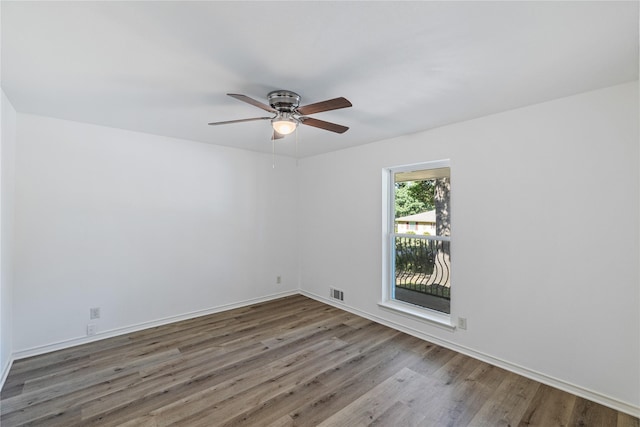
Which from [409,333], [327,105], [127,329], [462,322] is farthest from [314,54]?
[127,329]

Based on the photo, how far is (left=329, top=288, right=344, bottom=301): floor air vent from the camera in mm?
4246

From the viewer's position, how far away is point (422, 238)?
3471mm

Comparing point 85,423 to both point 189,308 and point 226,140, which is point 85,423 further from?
point 226,140

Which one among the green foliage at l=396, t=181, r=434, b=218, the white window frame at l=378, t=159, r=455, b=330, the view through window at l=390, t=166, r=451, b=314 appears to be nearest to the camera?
the view through window at l=390, t=166, r=451, b=314

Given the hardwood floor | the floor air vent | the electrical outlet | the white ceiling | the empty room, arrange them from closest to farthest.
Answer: the white ceiling → the empty room → the hardwood floor → the electrical outlet → the floor air vent

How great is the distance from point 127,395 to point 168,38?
2.59m

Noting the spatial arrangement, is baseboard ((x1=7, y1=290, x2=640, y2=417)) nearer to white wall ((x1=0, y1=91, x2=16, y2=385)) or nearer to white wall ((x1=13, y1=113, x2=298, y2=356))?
white wall ((x1=13, y1=113, x2=298, y2=356))

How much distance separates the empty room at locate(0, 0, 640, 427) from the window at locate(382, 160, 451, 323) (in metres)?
0.03

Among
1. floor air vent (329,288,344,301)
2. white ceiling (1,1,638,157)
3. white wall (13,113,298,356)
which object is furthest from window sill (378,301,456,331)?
white ceiling (1,1,638,157)

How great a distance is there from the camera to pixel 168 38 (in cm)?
156

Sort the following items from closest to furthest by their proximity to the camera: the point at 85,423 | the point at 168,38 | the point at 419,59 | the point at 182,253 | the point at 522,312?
the point at 168,38
the point at 419,59
the point at 85,423
the point at 522,312
the point at 182,253

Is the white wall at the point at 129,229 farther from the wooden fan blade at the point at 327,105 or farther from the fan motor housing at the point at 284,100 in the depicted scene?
the wooden fan blade at the point at 327,105

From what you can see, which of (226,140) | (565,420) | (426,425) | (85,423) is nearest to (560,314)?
(565,420)

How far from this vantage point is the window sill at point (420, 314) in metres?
3.07
